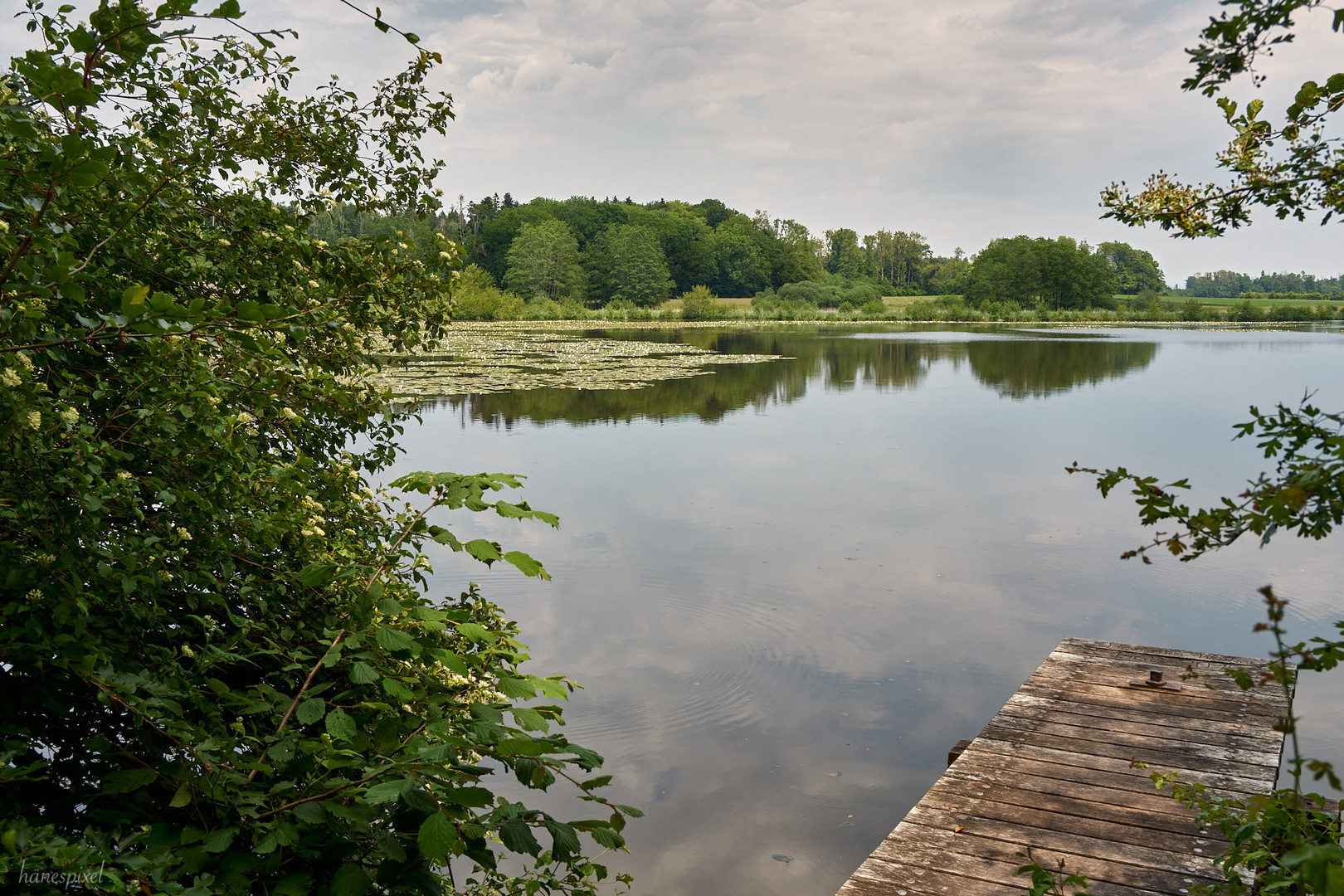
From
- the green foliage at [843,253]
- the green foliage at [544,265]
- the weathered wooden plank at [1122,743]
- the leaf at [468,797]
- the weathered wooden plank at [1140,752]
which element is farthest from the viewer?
the green foliage at [843,253]

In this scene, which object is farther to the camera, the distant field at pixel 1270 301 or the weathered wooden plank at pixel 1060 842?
the distant field at pixel 1270 301

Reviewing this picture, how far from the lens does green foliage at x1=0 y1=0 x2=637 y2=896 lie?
1.56m

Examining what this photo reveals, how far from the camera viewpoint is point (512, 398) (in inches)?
806

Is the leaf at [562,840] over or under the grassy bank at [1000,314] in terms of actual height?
under

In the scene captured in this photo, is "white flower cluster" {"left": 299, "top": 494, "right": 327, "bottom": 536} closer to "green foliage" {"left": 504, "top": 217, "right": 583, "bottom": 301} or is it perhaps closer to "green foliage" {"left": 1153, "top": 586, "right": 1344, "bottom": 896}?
"green foliage" {"left": 1153, "top": 586, "right": 1344, "bottom": 896}

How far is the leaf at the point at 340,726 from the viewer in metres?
1.83

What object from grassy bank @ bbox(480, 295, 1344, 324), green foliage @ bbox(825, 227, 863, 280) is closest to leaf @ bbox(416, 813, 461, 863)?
grassy bank @ bbox(480, 295, 1344, 324)

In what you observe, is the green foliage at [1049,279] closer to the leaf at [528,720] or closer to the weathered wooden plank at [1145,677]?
the weathered wooden plank at [1145,677]

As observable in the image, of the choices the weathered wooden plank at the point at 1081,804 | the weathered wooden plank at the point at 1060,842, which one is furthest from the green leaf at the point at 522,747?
the weathered wooden plank at the point at 1081,804

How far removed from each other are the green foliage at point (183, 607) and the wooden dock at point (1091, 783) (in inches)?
83.9

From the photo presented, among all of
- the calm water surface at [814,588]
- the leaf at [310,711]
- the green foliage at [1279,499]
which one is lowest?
the calm water surface at [814,588]

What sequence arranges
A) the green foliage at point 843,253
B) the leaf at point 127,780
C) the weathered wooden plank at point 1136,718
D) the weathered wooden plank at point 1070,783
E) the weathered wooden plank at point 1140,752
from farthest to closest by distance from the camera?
the green foliage at point 843,253 → the weathered wooden plank at point 1136,718 → the weathered wooden plank at point 1140,752 → the weathered wooden plank at point 1070,783 → the leaf at point 127,780

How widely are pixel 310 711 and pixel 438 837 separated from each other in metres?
0.54

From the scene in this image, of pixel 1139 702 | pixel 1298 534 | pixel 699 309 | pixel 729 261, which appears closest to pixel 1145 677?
pixel 1139 702
